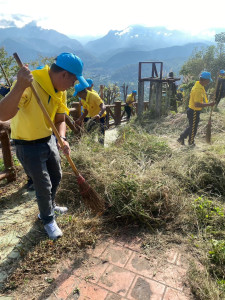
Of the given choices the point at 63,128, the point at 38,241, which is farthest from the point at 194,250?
the point at 63,128

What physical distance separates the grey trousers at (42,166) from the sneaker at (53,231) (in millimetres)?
48

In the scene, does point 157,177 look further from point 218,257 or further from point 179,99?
point 179,99

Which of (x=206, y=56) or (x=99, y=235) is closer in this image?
(x=99, y=235)

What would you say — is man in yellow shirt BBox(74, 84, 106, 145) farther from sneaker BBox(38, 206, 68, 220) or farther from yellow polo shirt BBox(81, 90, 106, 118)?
sneaker BBox(38, 206, 68, 220)

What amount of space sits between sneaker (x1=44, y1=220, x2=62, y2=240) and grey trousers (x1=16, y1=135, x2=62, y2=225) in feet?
0.16

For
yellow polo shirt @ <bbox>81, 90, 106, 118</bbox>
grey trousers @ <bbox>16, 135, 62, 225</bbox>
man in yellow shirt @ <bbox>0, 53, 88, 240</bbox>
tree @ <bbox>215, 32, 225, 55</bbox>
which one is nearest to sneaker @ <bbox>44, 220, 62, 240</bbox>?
grey trousers @ <bbox>16, 135, 62, 225</bbox>

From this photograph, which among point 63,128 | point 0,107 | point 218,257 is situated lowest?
point 218,257

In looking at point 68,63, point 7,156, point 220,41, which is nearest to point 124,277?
point 68,63

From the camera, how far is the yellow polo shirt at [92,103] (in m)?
4.87

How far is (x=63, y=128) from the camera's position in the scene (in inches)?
101

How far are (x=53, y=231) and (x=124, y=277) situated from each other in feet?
2.93

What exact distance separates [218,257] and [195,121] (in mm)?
4282

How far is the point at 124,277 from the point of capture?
1.95m

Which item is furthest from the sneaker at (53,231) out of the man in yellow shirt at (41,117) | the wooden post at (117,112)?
the wooden post at (117,112)
